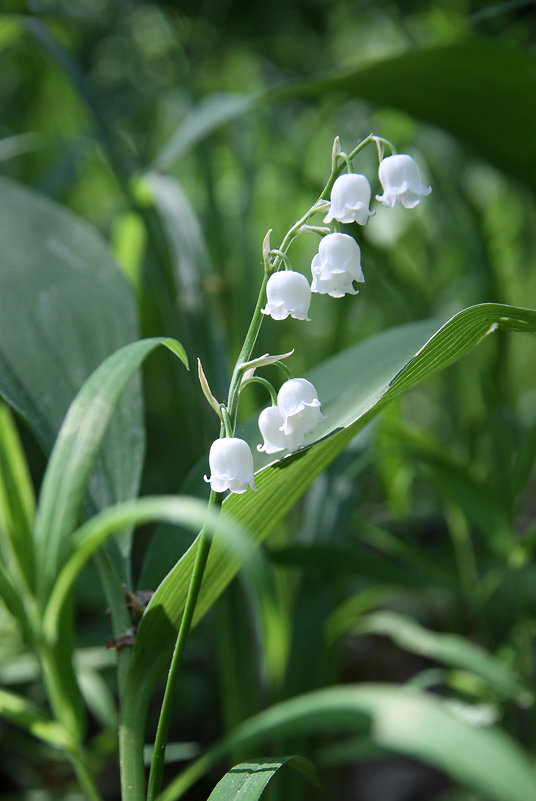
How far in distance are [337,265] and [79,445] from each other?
20 centimetres

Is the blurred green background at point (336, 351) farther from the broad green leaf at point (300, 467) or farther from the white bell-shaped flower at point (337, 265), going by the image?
the white bell-shaped flower at point (337, 265)

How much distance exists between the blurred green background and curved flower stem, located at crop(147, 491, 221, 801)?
0.04 meters

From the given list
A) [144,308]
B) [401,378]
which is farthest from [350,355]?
[144,308]

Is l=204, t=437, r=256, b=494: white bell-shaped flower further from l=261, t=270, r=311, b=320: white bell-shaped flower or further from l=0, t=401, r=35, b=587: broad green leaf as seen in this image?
l=0, t=401, r=35, b=587: broad green leaf

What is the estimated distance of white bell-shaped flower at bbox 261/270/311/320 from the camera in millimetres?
393

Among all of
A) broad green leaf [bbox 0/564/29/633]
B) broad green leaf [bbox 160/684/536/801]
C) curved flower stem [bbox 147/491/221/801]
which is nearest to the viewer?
broad green leaf [bbox 160/684/536/801]

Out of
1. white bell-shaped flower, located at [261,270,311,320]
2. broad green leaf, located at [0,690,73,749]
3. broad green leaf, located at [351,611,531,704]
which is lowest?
broad green leaf, located at [351,611,531,704]

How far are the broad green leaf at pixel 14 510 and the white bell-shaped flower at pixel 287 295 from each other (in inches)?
11.8

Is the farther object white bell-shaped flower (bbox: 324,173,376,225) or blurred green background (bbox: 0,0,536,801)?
→ blurred green background (bbox: 0,0,536,801)

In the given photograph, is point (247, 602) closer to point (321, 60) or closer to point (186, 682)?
point (186, 682)

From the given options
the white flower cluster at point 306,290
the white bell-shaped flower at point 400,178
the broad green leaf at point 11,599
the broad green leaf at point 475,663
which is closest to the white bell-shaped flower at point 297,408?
the white flower cluster at point 306,290

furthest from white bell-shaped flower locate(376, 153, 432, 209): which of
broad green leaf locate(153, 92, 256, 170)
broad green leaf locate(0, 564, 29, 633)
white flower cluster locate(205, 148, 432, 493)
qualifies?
broad green leaf locate(153, 92, 256, 170)

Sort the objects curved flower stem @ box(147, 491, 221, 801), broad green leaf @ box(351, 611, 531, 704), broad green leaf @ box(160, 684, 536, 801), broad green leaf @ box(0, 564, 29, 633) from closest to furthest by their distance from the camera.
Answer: broad green leaf @ box(160, 684, 536, 801) < curved flower stem @ box(147, 491, 221, 801) < broad green leaf @ box(0, 564, 29, 633) < broad green leaf @ box(351, 611, 531, 704)

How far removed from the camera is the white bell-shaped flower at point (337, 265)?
0.40 m
